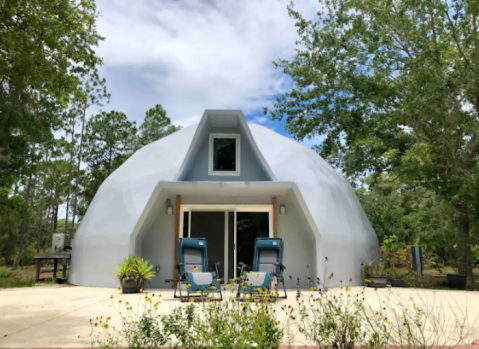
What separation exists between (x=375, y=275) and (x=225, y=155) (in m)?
5.61

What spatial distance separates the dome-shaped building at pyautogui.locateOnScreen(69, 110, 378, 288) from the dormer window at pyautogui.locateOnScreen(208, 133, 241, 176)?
3cm

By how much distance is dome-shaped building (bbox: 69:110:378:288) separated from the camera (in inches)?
402

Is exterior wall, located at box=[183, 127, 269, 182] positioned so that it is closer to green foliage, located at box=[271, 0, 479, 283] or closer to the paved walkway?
green foliage, located at box=[271, 0, 479, 283]

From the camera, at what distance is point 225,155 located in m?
11.7

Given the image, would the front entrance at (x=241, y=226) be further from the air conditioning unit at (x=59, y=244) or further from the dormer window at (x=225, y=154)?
the air conditioning unit at (x=59, y=244)

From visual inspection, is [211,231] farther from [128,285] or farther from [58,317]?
[58,317]

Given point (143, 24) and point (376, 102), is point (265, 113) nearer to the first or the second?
point (376, 102)

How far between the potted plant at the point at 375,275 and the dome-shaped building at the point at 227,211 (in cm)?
31

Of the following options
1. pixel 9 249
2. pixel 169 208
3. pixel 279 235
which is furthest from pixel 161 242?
pixel 9 249

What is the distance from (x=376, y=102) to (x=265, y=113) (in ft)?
15.3

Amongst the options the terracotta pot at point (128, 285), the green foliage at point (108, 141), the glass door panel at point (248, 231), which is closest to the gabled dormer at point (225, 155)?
the glass door panel at point (248, 231)

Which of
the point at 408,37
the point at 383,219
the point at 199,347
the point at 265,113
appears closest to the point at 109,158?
the point at 265,113

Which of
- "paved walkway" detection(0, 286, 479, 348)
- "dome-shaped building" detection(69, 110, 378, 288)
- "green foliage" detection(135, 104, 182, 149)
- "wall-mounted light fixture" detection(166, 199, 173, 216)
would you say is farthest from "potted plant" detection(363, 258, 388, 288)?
"green foliage" detection(135, 104, 182, 149)

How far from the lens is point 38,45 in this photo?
20.8 ft
